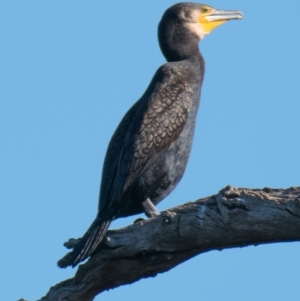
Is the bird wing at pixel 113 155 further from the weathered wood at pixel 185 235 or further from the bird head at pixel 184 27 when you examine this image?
the bird head at pixel 184 27

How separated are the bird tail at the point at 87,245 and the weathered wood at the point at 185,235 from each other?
59 millimetres

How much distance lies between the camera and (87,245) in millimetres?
6969

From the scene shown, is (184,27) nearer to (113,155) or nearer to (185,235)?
(113,155)

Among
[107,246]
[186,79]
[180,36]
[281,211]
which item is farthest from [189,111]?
[281,211]

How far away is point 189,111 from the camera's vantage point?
8234 mm

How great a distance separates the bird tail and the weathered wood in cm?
6

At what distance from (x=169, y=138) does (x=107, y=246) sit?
4.72ft

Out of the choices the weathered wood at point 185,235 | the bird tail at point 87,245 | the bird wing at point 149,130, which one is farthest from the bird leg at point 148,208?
the weathered wood at point 185,235

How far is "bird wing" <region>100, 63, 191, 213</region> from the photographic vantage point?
7.78 meters

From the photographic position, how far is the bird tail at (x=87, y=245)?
→ 6.96m

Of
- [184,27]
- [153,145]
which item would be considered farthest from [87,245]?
[184,27]

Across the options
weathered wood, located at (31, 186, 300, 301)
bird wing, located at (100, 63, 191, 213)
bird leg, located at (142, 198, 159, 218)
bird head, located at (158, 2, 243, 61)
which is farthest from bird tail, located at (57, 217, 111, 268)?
bird head, located at (158, 2, 243, 61)

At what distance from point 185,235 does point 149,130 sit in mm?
1644

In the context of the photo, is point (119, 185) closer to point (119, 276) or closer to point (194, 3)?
point (119, 276)
